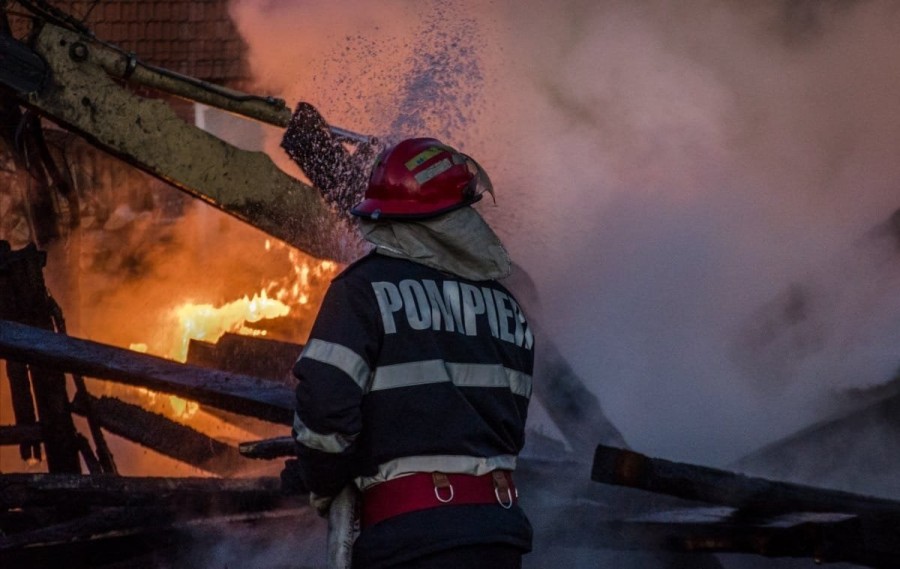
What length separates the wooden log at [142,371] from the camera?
17.3ft

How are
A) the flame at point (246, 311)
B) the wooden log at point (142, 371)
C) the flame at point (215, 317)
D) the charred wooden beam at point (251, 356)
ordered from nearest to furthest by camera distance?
the wooden log at point (142, 371), the charred wooden beam at point (251, 356), the flame at point (246, 311), the flame at point (215, 317)

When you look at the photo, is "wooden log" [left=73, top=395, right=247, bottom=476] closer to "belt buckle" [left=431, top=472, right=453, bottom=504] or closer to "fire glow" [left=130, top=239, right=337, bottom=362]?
"fire glow" [left=130, top=239, right=337, bottom=362]

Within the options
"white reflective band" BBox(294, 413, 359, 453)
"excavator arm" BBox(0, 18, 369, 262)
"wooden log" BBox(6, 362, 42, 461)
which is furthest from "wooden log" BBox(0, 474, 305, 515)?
"white reflective band" BBox(294, 413, 359, 453)

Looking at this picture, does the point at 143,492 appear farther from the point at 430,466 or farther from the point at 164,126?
the point at 430,466

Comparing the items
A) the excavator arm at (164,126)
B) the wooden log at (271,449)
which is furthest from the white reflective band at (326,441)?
the excavator arm at (164,126)

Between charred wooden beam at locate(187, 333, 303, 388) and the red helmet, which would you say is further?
charred wooden beam at locate(187, 333, 303, 388)

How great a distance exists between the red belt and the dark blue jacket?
0.08 ft

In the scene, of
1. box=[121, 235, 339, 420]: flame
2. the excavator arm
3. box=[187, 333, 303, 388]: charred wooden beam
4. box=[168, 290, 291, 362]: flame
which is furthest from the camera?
box=[168, 290, 291, 362]: flame

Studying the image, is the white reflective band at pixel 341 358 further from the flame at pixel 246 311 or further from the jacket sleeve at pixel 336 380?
the flame at pixel 246 311

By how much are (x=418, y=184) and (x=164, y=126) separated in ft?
7.46

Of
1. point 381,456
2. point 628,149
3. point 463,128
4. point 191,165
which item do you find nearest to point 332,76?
point 463,128

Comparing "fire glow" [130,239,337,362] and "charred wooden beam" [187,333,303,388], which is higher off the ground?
"fire glow" [130,239,337,362]

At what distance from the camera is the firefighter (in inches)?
127

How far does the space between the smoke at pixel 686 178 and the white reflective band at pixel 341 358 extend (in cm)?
410
